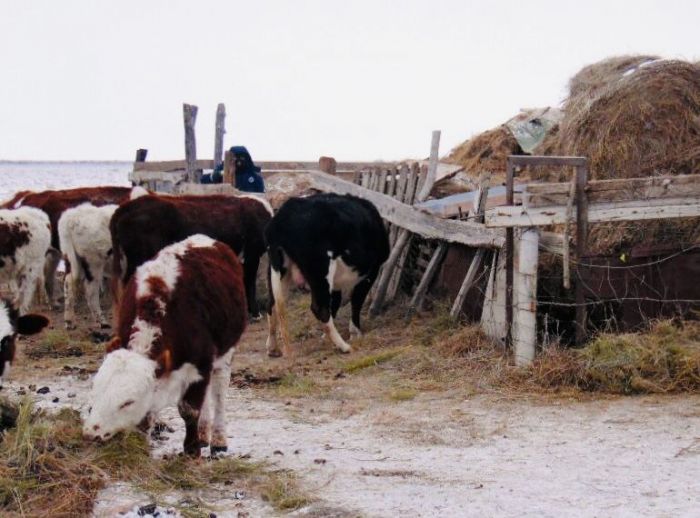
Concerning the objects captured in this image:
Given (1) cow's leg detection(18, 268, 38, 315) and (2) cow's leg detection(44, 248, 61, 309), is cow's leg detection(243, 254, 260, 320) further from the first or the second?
(2) cow's leg detection(44, 248, 61, 309)

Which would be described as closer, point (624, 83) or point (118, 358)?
point (118, 358)

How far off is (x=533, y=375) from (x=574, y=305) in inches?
44.3

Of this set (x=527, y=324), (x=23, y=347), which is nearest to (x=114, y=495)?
(x=527, y=324)

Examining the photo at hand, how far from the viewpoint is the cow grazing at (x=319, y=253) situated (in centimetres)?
1245

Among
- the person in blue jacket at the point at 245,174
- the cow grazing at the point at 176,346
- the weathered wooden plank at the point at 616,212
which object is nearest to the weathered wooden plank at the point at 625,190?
the weathered wooden plank at the point at 616,212

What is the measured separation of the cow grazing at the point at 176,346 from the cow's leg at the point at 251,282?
7265mm

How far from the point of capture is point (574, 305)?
10.4 metres

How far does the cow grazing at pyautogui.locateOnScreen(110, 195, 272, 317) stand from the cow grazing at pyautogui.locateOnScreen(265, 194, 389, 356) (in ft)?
6.38

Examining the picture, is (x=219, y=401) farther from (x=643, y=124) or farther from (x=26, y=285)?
(x=643, y=124)

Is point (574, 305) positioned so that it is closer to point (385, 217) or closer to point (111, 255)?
point (385, 217)

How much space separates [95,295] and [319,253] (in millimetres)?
4180

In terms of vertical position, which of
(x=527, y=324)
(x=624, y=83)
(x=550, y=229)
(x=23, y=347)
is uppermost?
(x=624, y=83)

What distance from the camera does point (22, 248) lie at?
13.6 m

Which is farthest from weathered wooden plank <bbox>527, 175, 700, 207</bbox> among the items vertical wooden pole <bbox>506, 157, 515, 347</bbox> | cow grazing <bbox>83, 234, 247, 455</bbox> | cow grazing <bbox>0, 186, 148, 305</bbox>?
cow grazing <bbox>0, 186, 148, 305</bbox>
